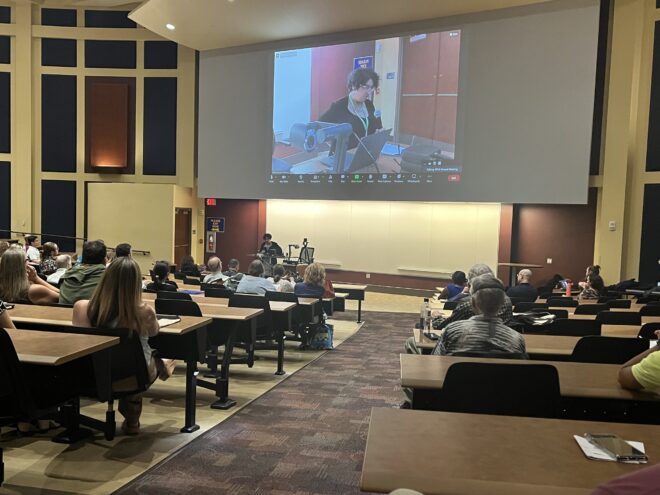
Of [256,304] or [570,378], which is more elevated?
[570,378]

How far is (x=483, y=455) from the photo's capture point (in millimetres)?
1593

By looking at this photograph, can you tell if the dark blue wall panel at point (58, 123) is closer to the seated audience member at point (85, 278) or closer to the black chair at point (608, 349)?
the seated audience member at point (85, 278)

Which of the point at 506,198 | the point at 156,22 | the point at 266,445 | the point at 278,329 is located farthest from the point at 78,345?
the point at 156,22

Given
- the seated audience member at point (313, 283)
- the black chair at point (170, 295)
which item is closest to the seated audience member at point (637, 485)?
the black chair at point (170, 295)

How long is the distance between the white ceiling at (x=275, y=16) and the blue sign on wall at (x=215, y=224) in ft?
14.5

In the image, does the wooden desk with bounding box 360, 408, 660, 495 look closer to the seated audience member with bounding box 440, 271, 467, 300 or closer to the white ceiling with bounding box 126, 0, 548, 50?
the seated audience member with bounding box 440, 271, 467, 300

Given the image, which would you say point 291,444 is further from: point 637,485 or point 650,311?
point 650,311

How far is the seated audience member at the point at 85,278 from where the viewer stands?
4.39 m

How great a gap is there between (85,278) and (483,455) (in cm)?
362

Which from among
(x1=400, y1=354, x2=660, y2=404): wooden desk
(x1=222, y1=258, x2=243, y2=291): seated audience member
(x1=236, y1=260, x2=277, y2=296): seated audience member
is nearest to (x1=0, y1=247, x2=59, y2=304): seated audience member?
(x1=236, y1=260, x2=277, y2=296): seated audience member

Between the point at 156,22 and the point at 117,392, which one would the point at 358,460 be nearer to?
the point at 117,392

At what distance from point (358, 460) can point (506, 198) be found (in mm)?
7753

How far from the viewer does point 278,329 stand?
19.2 feet

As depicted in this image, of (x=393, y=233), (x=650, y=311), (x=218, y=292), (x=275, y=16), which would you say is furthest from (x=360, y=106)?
(x=650, y=311)
